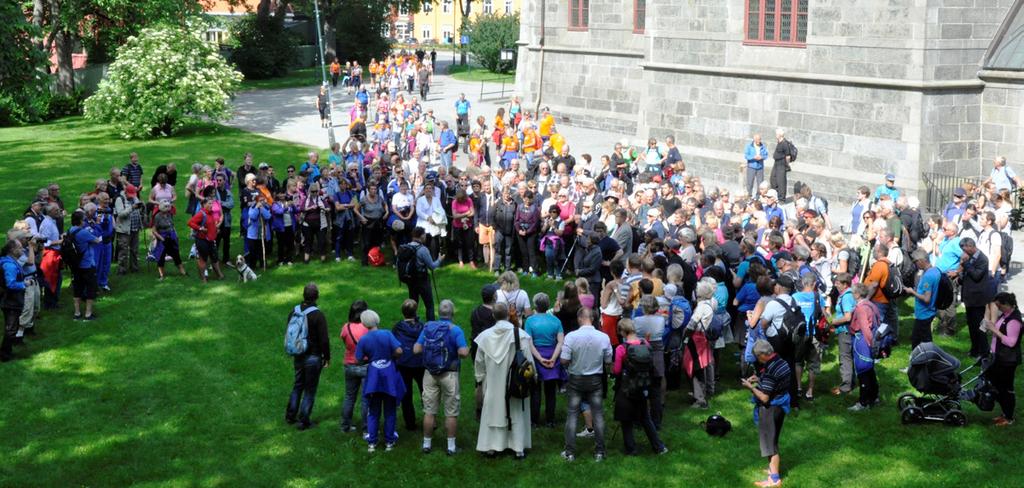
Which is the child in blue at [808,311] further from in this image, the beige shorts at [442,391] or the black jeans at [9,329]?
the black jeans at [9,329]

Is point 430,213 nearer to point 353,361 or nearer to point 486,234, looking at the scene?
point 486,234

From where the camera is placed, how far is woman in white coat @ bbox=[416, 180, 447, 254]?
64.1 ft

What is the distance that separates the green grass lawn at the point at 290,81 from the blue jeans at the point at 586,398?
45.1m

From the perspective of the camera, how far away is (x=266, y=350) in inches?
634

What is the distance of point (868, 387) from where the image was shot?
535 inches

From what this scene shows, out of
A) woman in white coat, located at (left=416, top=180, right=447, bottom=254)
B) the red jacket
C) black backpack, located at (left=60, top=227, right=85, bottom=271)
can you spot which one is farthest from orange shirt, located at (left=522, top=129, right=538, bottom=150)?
black backpack, located at (left=60, top=227, right=85, bottom=271)

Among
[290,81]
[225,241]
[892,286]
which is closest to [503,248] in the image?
[225,241]

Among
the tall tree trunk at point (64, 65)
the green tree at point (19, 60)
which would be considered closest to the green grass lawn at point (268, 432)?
the green tree at point (19, 60)

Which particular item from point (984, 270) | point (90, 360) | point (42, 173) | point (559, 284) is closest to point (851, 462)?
point (984, 270)

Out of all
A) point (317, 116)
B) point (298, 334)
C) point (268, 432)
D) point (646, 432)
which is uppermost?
Result: point (317, 116)

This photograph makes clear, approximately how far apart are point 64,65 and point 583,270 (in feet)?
126

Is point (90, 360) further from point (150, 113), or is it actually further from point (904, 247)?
point (150, 113)

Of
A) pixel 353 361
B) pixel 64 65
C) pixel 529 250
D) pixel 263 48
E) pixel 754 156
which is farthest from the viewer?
pixel 263 48

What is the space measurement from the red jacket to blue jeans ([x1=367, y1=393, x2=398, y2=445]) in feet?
25.1
